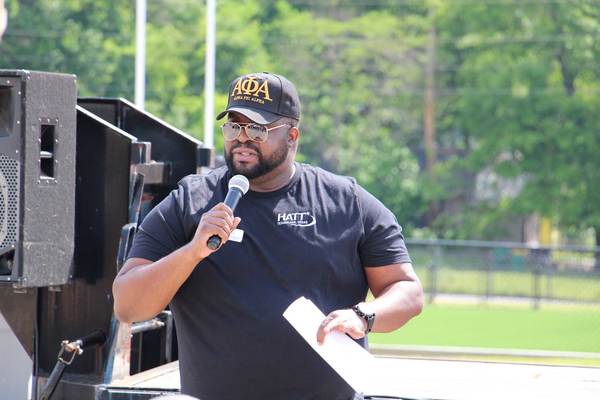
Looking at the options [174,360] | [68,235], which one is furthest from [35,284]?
[174,360]

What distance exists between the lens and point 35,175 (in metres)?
5.01

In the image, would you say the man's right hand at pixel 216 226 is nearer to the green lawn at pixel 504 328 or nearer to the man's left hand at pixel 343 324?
the man's left hand at pixel 343 324

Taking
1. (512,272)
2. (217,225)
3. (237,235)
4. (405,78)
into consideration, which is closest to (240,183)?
(237,235)

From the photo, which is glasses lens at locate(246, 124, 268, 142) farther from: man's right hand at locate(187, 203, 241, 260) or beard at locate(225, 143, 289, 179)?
man's right hand at locate(187, 203, 241, 260)

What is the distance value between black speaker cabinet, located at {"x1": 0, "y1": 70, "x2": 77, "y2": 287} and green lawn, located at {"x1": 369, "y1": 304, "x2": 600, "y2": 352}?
11.6 meters

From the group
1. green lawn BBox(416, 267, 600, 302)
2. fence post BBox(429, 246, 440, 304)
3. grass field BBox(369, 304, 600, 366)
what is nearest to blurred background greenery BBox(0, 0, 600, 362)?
fence post BBox(429, 246, 440, 304)

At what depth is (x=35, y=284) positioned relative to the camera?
5.03 meters

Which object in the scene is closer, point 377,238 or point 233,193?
point 233,193

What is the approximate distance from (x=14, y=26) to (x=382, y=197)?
14623 millimetres

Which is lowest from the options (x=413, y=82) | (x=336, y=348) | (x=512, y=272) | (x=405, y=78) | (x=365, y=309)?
(x=512, y=272)

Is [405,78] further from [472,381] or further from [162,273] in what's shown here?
[162,273]

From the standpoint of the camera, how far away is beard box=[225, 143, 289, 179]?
3.85 meters

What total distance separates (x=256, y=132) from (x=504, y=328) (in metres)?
17.1

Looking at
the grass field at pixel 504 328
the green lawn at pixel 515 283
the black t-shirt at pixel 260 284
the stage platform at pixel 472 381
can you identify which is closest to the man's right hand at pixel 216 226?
the black t-shirt at pixel 260 284
